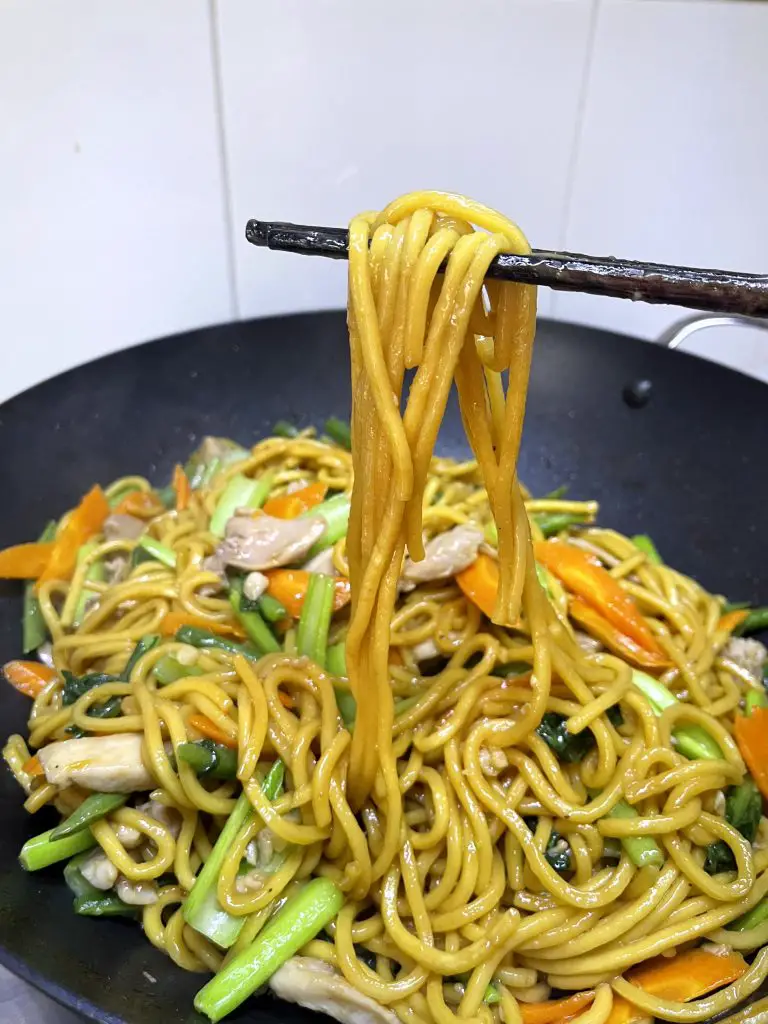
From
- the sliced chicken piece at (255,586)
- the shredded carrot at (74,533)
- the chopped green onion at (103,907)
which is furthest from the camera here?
the shredded carrot at (74,533)

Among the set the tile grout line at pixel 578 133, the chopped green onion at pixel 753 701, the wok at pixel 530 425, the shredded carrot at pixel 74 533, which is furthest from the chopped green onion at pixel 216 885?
the tile grout line at pixel 578 133

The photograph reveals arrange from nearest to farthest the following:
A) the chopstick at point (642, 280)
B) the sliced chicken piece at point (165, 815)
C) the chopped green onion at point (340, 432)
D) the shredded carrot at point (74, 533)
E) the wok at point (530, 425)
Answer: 1. the chopstick at point (642, 280)
2. the sliced chicken piece at point (165, 815)
3. the shredded carrot at point (74, 533)
4. the wok at point (530, 425)
5. the chopped green onion at point (340, 432)

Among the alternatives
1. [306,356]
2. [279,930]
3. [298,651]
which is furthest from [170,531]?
[279,930]

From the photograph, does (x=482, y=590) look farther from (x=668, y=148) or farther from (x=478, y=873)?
(x=668, y=148)

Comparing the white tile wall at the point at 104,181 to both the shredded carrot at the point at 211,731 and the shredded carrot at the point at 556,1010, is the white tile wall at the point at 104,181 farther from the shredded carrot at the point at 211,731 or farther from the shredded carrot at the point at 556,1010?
the shredded carrot at the point at 556,1010

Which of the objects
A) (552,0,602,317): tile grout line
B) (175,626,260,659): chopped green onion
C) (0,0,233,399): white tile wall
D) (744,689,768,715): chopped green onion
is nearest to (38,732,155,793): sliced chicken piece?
(175,626,260,659): chopped green onion

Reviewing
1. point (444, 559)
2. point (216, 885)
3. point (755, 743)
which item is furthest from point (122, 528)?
point (755, 743)
